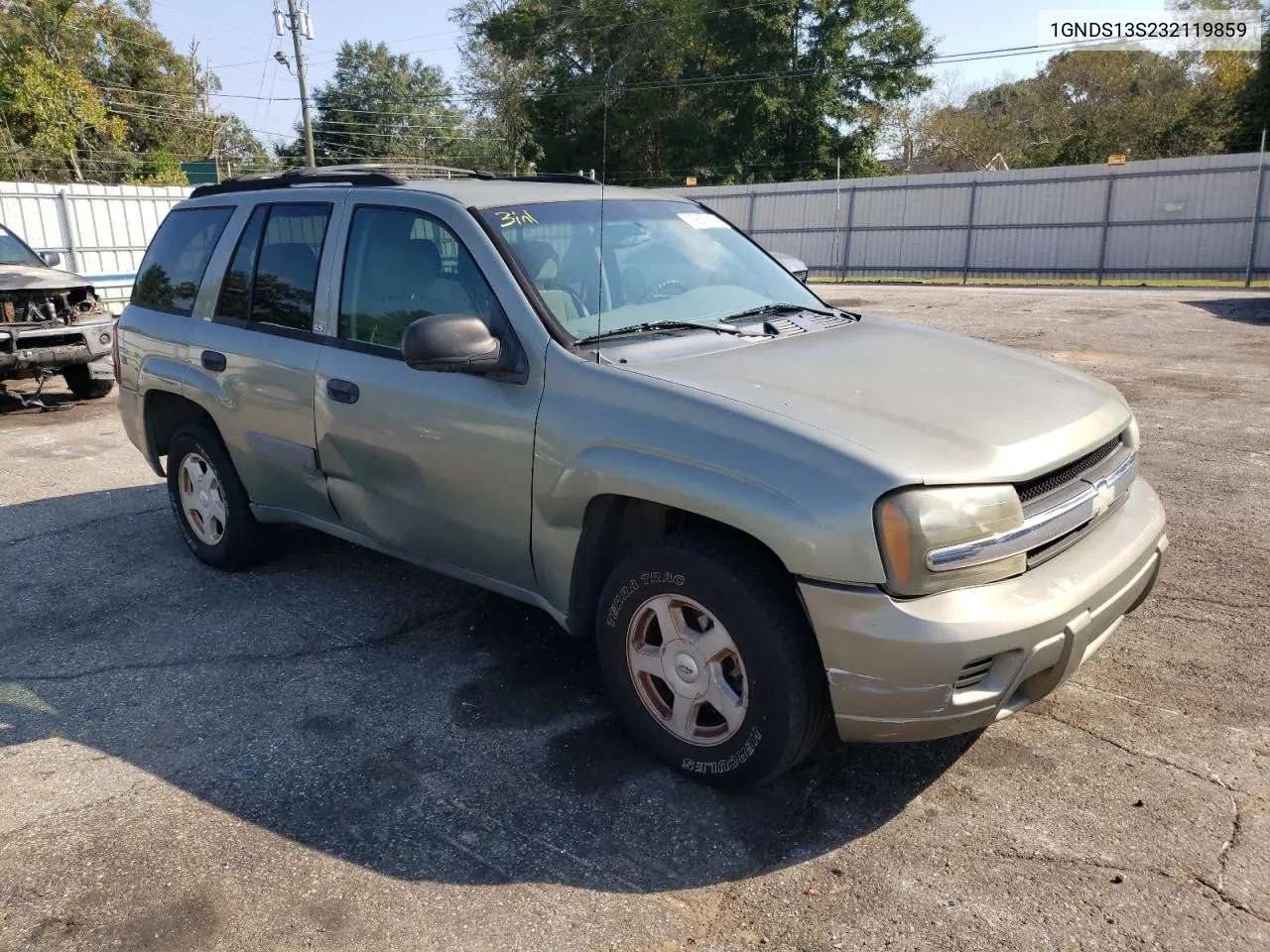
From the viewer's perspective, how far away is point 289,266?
441 centimetres

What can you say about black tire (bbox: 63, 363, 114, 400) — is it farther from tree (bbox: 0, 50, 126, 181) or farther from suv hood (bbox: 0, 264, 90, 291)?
tree (bbox: 0, 50, 126, 181)

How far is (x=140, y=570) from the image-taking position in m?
5.25

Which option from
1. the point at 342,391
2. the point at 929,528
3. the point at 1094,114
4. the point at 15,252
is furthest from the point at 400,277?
the point at 1094,114

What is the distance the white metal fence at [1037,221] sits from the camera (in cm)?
2188

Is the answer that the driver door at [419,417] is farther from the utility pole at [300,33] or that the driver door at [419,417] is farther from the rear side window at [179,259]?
the utility pole at [300,33]

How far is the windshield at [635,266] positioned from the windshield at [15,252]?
29.1 feet

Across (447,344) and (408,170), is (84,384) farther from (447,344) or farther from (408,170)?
(447,344)

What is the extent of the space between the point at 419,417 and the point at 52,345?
763 cm

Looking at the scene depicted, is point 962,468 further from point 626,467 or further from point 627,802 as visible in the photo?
point 627,802

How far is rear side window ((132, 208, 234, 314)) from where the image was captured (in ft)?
16.2

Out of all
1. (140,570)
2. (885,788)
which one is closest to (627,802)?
(885,788)

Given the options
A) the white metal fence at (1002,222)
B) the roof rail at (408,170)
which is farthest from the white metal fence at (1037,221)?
the roof rail at (408,170)

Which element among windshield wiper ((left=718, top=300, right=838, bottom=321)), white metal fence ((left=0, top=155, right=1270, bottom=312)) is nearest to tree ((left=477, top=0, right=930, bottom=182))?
white metal fence ((left=0, top=155, right=1270, bottom=312))

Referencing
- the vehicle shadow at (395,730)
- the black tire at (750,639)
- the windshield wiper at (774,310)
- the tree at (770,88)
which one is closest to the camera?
the black tire at (750,639)
